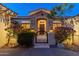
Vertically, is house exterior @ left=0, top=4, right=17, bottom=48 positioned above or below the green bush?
above

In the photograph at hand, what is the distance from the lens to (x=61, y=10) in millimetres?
13352

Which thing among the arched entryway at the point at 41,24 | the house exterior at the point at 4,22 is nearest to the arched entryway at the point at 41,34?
the arched entryway at the point at 41,24

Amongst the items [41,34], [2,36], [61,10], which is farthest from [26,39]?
[61,10]

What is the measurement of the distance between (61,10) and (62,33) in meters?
0.32

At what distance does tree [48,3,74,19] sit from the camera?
13.3m

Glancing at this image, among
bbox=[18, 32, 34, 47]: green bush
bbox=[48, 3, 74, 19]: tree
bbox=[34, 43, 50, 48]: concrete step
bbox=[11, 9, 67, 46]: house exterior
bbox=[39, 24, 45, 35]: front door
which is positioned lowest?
bbox=[34, 43, 50, 48]: concrete step

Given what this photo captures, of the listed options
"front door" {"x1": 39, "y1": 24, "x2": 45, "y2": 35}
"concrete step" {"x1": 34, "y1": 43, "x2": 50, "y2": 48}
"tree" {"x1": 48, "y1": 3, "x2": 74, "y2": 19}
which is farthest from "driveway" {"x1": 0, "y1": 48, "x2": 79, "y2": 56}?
"tree" {"x1": 48, "y1": 3, "x2": 74, "y2": 19}

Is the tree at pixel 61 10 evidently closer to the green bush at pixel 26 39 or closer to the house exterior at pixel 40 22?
the house exterior at pixel 40 22

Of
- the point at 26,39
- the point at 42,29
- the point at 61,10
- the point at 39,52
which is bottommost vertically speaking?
the point at 39,52

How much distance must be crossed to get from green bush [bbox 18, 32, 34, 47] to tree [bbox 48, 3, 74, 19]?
15.2 inches

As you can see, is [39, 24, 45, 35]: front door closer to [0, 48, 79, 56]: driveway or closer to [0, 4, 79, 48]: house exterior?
[0, 4, 79, 48]: house exterior

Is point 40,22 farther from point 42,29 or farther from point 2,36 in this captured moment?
point 2,36

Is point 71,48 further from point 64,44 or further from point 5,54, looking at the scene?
point 5,54

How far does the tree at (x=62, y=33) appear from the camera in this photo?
13.4m
